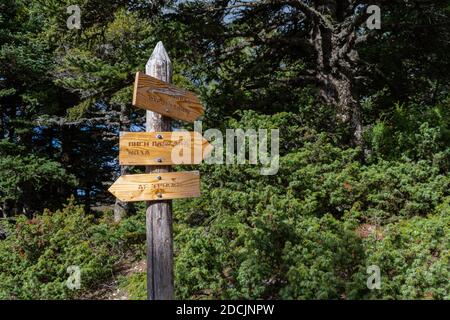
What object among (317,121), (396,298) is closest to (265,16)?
(317,121)

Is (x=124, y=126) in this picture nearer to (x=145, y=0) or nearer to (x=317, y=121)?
(x=145, y=0)

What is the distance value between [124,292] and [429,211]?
5.00 m

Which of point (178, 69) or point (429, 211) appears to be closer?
point (429, 211)

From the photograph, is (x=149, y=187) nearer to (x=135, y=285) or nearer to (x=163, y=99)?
(x=163, y=99)

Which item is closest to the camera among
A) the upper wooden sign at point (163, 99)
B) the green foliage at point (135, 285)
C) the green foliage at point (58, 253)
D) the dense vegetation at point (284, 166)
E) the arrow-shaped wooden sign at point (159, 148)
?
the upper wooden sign at point (163, 99)

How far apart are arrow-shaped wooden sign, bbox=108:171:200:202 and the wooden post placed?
8 cm

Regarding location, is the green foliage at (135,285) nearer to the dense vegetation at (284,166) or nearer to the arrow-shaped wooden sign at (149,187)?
the dense vegetation at (284,166)

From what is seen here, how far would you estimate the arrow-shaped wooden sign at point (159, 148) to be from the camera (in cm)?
390

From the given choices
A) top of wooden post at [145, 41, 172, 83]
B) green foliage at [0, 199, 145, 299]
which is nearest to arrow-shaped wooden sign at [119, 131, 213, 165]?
top of wooden post at [145, 41, 172, 83]

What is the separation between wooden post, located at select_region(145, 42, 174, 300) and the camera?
3.90 m

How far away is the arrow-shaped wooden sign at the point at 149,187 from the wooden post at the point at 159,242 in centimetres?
8

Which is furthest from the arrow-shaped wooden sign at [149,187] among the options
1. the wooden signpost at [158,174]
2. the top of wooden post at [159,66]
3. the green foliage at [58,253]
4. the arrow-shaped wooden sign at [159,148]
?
the green foliage at [58,253]

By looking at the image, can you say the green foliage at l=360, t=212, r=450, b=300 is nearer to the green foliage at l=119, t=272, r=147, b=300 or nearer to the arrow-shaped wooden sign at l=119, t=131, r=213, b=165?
the arrow-shaped wooden sign at l=119, t=131, r=213, b=165
